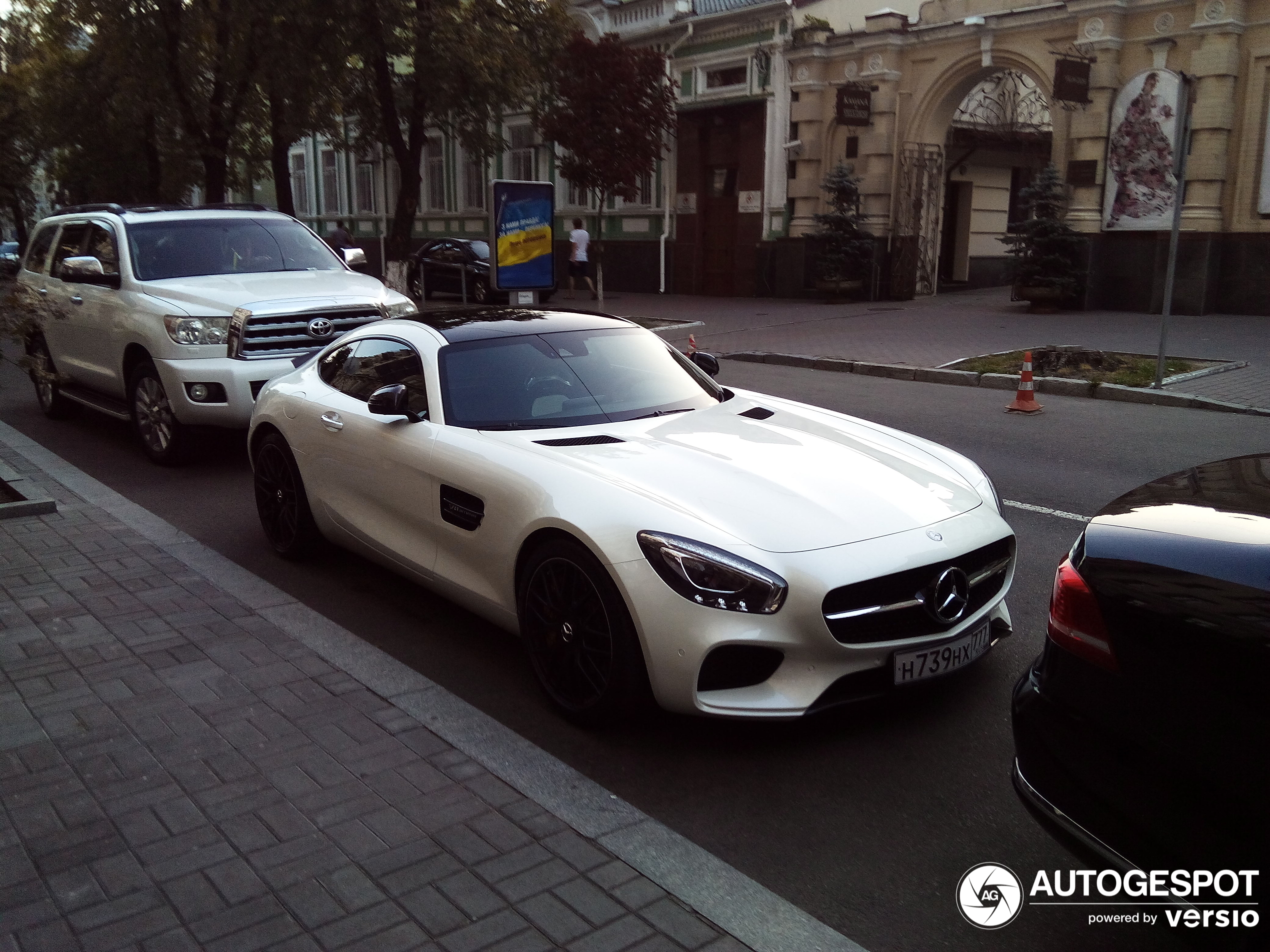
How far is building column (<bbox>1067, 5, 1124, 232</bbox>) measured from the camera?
2000 cm

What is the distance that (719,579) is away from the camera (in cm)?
379

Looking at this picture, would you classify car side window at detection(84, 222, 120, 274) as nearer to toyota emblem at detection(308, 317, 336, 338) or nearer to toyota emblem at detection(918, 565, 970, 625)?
toyota emblem at detection(308, 317, 336, 338)

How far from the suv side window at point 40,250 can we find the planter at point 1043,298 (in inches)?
627

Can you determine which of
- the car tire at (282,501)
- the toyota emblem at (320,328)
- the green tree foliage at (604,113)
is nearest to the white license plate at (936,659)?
the car tire at (282,501)

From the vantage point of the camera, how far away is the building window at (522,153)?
107 ft

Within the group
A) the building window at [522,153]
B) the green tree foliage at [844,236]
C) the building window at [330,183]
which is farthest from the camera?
the building window at [330,183]

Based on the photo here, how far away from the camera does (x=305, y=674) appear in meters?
4.66

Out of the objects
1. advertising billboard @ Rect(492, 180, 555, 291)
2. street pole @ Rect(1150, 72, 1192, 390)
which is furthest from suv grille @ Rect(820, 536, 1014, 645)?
advertising billboard @ Rect(492, 180, 555, 291)

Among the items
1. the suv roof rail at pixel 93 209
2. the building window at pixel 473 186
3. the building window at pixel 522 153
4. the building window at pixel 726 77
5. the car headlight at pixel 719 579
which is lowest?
the car headlight at pixel 719 579

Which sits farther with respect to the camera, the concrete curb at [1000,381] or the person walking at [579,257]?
the person walking at [579,257]

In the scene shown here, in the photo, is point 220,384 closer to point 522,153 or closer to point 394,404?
point 394,404

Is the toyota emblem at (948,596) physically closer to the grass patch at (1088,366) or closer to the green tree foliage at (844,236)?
the grass patch at (1088,366)

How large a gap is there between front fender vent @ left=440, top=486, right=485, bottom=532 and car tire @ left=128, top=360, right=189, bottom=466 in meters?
4.71

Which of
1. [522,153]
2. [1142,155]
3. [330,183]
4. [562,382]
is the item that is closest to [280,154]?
[522,153]
